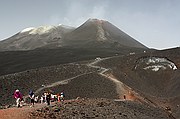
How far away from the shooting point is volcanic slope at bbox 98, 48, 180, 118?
8540 cm

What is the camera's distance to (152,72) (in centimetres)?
10006

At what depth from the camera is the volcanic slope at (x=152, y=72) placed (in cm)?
8540

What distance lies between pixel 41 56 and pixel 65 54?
11.1 m

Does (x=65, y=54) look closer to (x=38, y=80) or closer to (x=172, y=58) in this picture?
(x=172, y=58)

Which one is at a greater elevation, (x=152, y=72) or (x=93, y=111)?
(x=152, y=72)

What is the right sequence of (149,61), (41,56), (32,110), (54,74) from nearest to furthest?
1. (32,110)
2. (54,74)
3. (149,61)
4. (41,56)

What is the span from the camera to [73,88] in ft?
218

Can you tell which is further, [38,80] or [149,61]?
[149,61]

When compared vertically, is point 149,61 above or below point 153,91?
above

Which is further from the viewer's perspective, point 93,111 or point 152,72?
point 152,72

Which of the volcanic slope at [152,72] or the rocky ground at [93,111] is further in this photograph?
the volcanic slope at [152,72]

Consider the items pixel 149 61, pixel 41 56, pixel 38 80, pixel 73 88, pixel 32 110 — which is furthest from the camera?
pixel 41 56

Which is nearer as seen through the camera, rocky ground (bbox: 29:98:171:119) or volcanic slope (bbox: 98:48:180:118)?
rocky ground (bbox: 29:98:171:119)

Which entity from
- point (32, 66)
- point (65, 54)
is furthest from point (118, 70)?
point (65, 54)
